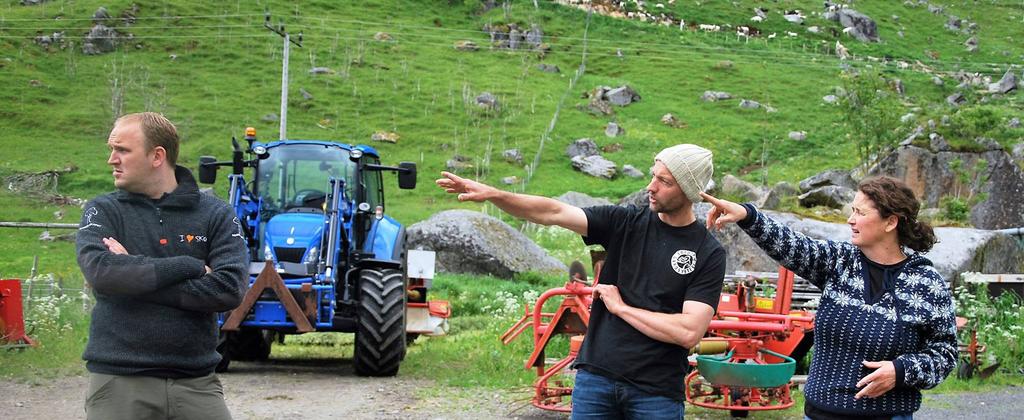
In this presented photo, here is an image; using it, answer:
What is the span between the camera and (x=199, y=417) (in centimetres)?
387

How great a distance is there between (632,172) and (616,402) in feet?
140

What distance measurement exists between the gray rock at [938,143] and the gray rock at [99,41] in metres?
48.9

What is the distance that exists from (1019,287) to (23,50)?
54996 millimetres

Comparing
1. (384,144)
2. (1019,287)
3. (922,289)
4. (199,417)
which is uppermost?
(922,289)

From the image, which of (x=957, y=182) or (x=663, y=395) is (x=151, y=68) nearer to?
(x=957, y=182)

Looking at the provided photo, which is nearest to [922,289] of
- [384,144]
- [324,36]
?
[384,144]

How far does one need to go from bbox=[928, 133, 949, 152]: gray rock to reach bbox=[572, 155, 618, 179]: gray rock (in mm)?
24537

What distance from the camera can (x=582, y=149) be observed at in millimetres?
49562

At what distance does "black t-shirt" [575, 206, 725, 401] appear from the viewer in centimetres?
398

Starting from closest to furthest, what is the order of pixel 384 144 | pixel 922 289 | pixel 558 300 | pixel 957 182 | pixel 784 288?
pixel 922 289 < pixel 784 288 < pixel 558 300 < pixel 957 182 < pixel 384 144

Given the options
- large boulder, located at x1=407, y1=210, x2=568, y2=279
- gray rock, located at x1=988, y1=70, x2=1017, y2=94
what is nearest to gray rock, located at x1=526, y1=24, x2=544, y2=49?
gray rock, located at x1=988, y1=70, x2=1017, y2=94

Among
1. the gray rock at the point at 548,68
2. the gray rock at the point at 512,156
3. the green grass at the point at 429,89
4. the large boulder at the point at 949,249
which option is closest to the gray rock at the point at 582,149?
the green grass at the point at 429,89

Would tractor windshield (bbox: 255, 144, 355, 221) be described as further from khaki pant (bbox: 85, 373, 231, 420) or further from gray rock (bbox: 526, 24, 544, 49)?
gray rock (bbox: 526, 24, 544, 49)

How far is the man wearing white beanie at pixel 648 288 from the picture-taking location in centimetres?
396
